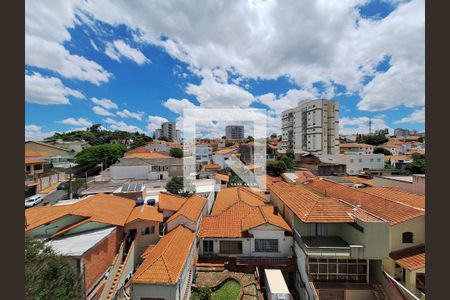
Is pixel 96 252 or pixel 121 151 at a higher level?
pixel 121 151

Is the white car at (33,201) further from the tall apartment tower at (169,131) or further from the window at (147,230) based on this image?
the tall apartment tower at (169,131)

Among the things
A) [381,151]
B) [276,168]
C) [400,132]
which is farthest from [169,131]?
[400,132]

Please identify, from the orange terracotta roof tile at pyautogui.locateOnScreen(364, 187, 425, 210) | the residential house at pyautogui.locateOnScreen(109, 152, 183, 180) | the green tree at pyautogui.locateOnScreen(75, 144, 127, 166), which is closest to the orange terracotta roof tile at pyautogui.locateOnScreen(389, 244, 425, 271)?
the orange terracotta roof tile at pyautogui.locateOnScreen(364, 187, 425, 210)

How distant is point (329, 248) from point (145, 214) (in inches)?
438

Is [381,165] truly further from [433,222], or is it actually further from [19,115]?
[19,115]

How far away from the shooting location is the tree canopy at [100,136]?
189ft

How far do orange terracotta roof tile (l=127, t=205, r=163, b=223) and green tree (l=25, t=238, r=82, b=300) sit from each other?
218 inches

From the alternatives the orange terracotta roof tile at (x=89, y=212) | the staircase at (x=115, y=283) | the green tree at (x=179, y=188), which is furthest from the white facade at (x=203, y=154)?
the staircase at (x=115, y=283)

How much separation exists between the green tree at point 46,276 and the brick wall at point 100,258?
67.8 inches

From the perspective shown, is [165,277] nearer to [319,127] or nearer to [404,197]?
[404,197]

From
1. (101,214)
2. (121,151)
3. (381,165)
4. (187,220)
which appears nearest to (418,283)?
(187,220)

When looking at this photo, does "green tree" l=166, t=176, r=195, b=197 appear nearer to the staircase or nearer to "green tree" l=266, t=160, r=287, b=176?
the staircase

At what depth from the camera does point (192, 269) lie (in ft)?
34.7

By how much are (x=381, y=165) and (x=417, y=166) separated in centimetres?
630
